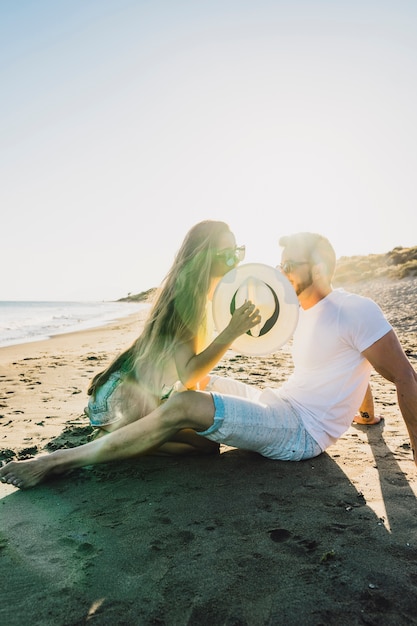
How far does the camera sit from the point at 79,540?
229 centimetres

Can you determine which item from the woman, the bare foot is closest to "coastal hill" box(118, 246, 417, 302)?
the woman

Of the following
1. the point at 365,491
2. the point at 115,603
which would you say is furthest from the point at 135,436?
the point at 365,491

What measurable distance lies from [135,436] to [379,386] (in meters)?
3.54

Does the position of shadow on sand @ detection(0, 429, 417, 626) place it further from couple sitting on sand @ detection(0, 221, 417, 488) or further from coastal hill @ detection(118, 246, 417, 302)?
coastal hill @ detection(118, 246, 417, 302)

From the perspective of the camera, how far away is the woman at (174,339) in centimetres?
304

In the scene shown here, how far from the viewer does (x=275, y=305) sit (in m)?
3.03

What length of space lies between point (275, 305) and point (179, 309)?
644mm

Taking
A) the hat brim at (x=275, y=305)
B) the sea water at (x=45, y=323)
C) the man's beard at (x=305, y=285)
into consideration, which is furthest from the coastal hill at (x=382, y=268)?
the hat brim at (x=275, y=305)

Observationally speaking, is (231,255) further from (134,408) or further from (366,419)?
(366,419)

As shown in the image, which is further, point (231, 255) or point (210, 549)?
point (231, 255)

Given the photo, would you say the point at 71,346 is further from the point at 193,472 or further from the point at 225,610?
the point at 225,610

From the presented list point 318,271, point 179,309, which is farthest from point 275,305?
→ point 179,309

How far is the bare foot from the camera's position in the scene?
2889mm

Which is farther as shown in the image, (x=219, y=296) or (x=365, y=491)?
(x=219, y=296)
